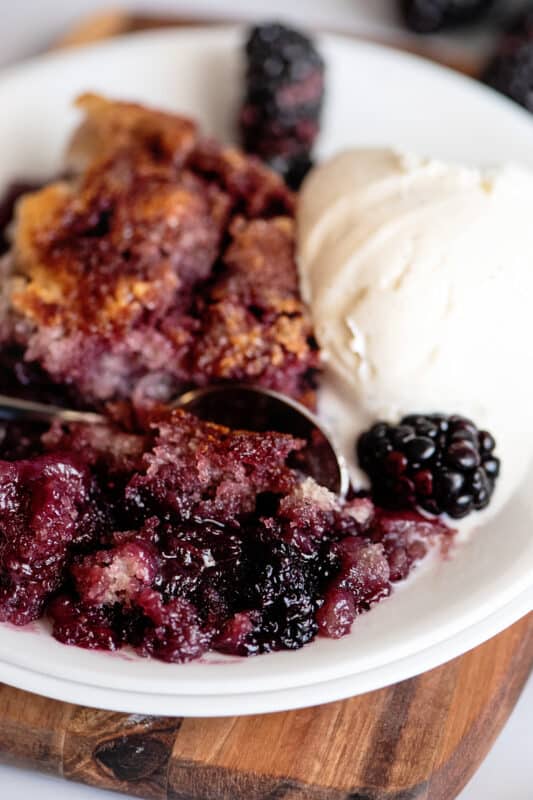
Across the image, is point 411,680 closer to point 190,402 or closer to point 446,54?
point 190,402

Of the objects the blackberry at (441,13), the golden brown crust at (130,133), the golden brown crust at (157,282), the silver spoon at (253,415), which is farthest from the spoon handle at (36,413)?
the blackberry at (441,13)

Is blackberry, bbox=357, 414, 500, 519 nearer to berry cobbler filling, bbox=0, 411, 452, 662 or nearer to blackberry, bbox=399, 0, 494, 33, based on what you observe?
berry cobbler filling, bbox=0, 411, 452, 662

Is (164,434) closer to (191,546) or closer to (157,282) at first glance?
(191,546)

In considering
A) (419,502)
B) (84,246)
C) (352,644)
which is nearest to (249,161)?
(84,246)

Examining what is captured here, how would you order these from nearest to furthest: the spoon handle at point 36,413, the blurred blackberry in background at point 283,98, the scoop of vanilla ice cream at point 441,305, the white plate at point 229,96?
the scoop of vanilla ice cream at point 441,305, the spoon handle at point 36,413, the blurred blackberry in background at point 283,98, the white plate at point 229,96

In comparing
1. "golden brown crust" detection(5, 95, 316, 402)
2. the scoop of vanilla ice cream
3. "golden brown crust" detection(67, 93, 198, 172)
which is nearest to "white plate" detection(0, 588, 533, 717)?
the scoop of vanilla ice cream

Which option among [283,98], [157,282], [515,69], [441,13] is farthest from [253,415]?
[441,13]

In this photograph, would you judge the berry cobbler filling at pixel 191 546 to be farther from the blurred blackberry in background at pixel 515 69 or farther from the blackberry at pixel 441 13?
the blackberry at pixel 441 13
